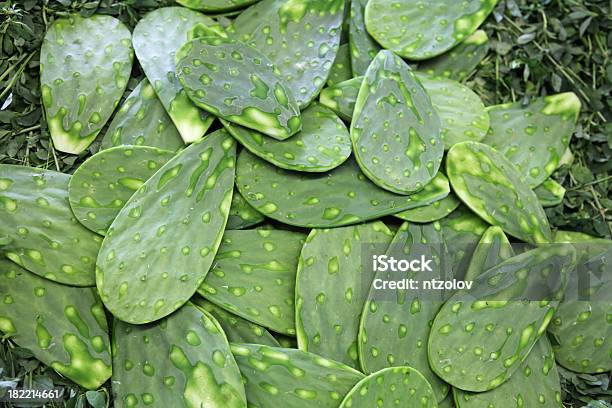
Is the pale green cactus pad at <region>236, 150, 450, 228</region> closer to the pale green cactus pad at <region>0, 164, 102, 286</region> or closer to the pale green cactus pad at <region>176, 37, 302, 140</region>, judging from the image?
the pale green cactus pad at <region>176, 37, 302, 140</region>

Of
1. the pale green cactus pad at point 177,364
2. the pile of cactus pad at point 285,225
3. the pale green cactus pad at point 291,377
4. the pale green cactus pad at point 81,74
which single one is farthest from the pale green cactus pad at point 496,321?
the pale green cactus pad at point 81,74

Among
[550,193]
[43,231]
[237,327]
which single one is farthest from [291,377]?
[550,193]

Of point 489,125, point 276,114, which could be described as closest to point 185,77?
point 276,114

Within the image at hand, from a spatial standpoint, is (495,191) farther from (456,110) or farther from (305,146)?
(305,146)

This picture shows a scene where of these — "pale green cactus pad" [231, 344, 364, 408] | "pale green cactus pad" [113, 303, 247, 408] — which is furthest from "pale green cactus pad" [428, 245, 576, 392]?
"pale green cactus pad" [113, 303, 247, 408]

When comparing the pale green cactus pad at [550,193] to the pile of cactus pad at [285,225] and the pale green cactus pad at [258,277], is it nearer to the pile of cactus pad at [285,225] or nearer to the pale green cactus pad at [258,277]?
the pile of cactus pad at [285,225]

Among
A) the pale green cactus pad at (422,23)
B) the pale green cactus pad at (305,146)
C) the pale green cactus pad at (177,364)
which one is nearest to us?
the pale green cactus pad at (177,364)
